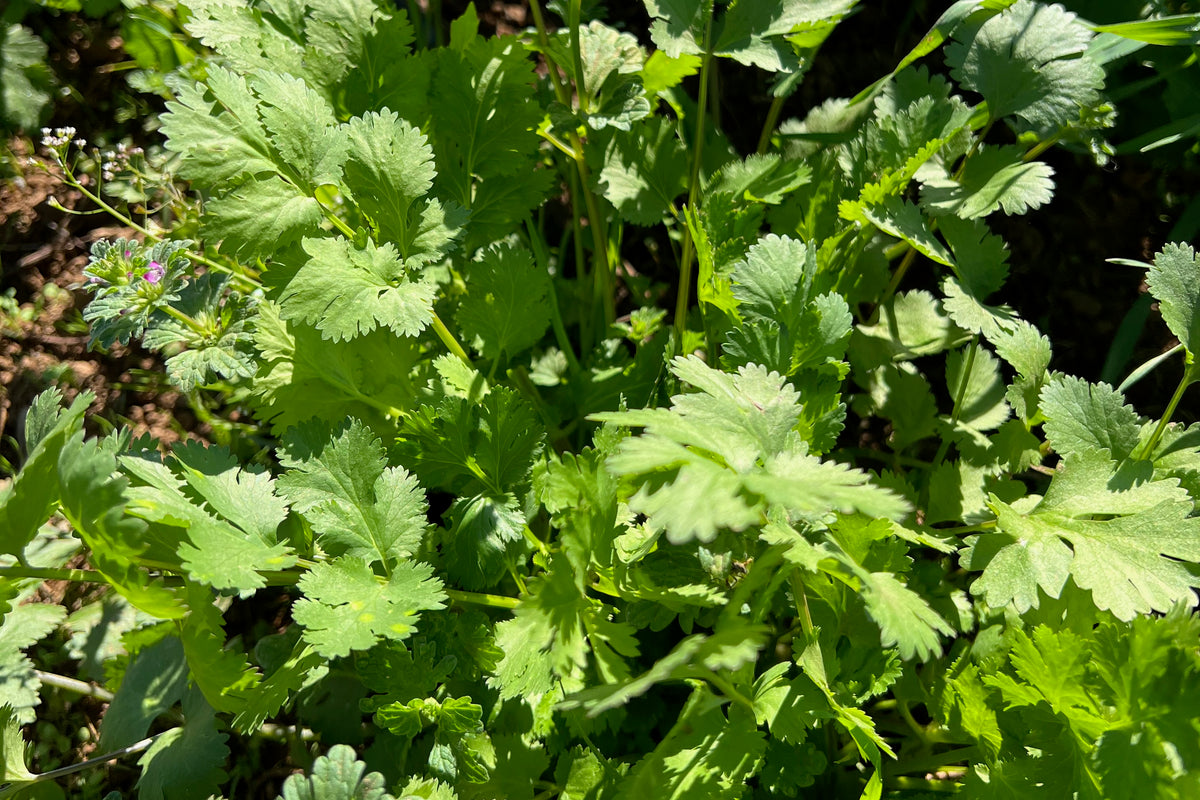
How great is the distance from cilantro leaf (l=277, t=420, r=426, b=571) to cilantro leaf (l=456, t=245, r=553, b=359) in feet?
1.06

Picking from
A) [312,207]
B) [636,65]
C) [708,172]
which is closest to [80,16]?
[312,207]

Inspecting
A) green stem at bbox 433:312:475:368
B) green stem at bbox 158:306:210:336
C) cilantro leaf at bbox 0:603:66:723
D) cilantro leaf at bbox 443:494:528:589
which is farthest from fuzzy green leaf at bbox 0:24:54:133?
cilantro leaf at bbox 443:494:528:589

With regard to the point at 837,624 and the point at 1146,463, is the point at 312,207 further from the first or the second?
the point at 1146,463

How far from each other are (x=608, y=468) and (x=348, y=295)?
539mm

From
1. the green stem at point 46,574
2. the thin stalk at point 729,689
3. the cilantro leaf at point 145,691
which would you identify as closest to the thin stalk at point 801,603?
the thin stalk at point 729,689

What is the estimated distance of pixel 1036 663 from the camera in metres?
1.20

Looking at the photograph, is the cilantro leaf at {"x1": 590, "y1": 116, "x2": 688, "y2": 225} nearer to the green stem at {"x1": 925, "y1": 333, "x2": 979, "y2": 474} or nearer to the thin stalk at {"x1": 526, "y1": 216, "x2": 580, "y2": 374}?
the thin stalk at {"x1": 526, "y1": 216, "x2": 580, "y2": 374}

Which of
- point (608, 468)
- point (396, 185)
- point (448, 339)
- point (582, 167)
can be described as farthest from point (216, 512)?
point (582, 167)

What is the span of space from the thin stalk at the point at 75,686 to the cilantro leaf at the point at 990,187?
6.03 ft

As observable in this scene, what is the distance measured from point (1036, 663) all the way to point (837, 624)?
0.28 m

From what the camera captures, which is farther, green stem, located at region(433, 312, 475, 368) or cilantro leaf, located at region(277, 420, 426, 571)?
green stem, located at region(433, 312, 475, 368)

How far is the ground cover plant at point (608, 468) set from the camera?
1.17 metres

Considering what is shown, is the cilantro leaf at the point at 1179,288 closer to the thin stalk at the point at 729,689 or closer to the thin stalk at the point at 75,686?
the thin stalk at the point at 729,689

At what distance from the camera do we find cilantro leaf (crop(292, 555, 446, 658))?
1.16m
